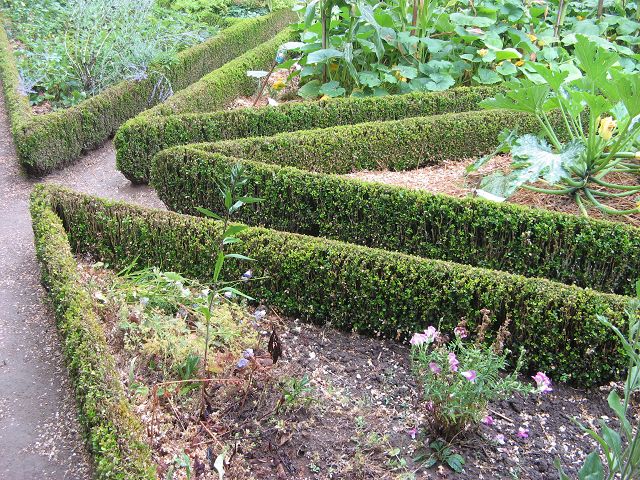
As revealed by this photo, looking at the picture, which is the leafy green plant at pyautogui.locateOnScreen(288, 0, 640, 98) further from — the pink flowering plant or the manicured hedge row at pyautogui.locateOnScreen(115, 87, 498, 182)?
the pink flowering plant

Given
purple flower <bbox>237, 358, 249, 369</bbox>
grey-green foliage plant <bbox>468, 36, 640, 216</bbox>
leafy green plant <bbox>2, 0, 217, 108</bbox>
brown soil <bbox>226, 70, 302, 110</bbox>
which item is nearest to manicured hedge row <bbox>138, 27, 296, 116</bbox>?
brown soil <bbox>226, 70, 302, 110</bbox>

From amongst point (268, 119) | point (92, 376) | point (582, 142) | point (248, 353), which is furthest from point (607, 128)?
point (92, 376)

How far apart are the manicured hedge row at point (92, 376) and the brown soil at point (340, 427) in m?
0.25

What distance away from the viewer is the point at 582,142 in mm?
5223

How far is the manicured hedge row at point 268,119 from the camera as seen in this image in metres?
6.23

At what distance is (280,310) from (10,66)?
610 centimetres

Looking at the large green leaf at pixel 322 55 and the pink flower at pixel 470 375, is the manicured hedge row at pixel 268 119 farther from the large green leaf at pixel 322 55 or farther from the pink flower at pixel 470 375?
the pink flower at pixel 470 375

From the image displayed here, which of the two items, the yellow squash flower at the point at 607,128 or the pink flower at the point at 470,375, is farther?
the yellow squash flower at the point at 607,128

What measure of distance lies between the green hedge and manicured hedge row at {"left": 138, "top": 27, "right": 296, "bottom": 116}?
2.74 ft

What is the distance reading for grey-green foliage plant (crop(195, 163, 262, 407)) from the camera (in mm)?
2861

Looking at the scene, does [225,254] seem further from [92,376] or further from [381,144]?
[381,144]

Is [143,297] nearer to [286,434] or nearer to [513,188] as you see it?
[286,434]

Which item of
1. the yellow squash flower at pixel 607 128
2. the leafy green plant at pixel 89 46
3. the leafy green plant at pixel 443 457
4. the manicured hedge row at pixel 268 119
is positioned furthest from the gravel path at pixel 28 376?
the yellow squash flower at pixel 607 128

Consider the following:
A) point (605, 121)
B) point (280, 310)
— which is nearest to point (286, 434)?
point (280, 310)
